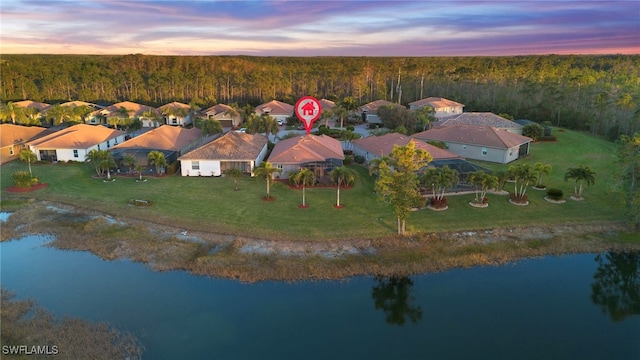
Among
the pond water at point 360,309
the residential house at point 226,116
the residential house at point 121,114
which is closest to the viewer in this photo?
the pond water at point 360,309

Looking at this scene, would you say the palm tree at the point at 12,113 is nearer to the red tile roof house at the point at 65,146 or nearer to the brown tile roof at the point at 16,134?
the brown tile roof at the point at 16,134

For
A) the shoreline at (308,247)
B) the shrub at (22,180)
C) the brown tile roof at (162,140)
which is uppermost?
the brown tile roof at (162,140)

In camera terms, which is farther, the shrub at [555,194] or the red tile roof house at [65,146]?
the red tile roof house at [65,146]

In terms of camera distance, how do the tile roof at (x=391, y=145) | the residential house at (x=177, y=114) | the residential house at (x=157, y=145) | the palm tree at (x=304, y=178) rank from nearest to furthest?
the palm tree at (x=304, y=178), the tile roof at (x=391, y=145), the residential house at (x=157, y=145), the residential house at (x=177, y=114)

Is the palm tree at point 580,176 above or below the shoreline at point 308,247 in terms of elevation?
above

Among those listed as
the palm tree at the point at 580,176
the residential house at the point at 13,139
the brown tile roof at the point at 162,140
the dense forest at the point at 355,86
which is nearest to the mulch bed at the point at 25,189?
the brown tile roof at the point at 162,140

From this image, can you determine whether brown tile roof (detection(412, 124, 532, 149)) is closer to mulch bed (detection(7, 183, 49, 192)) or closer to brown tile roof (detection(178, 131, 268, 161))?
brown tile roof (detection(178, 131, 268, 161))

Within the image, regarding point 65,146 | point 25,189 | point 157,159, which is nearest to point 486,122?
point 157,159
